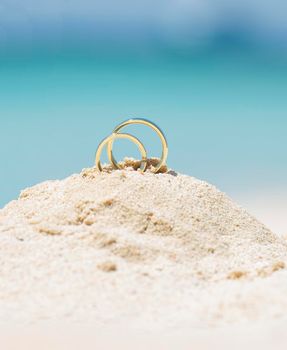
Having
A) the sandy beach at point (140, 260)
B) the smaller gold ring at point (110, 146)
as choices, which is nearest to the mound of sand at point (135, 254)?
the sandy beach at point (140, 260)

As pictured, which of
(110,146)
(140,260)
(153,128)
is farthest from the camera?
(110,146)

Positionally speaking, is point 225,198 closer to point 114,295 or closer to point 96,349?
point 114,295

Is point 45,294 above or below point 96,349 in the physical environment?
above

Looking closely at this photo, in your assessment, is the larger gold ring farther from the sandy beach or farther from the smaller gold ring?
the sandy beach

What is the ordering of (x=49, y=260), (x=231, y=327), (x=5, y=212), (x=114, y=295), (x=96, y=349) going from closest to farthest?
(x=96, y=349) → (x=231, y=327) → (x=114, y=295) → (x=49, y=260) → (x=5, y=212)

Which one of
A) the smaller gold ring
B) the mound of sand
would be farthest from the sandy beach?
the smaller gold ring

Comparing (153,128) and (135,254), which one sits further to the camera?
(153,128)

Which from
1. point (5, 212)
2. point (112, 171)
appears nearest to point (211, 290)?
point (112, 171)

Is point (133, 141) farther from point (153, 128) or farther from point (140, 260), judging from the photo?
point (140, 260)

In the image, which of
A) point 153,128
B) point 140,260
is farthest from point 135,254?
point 153,128
